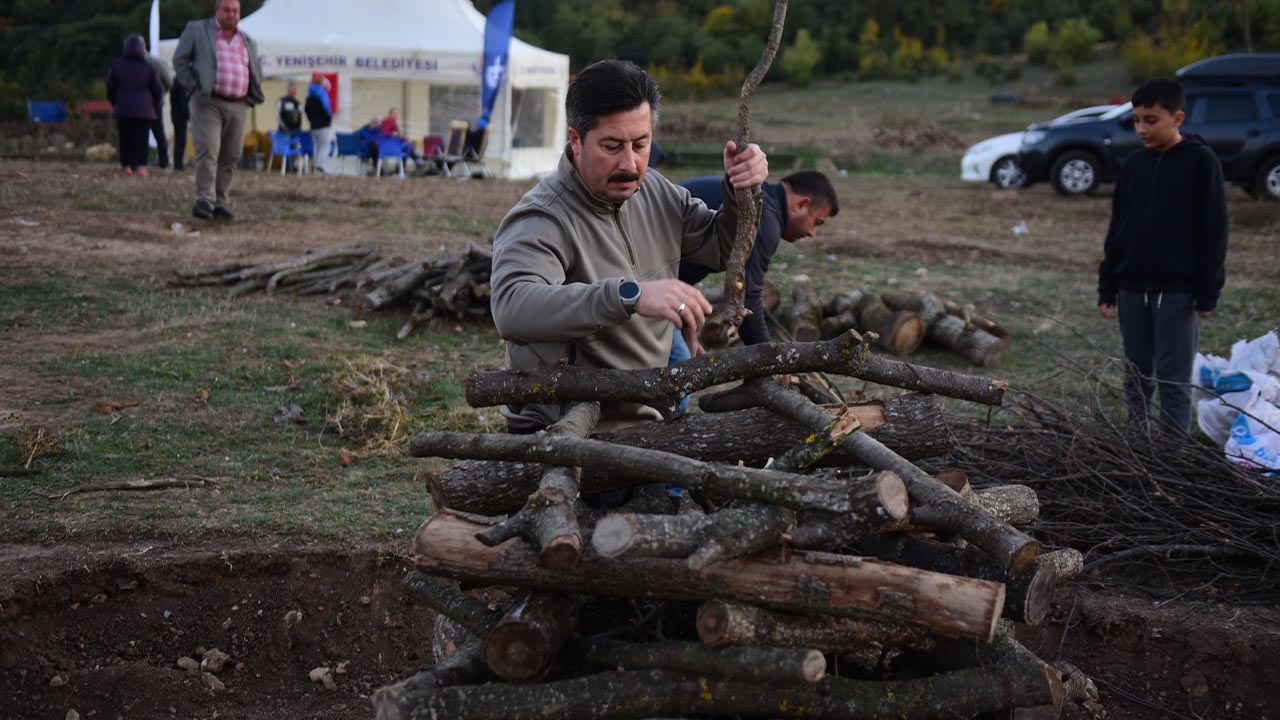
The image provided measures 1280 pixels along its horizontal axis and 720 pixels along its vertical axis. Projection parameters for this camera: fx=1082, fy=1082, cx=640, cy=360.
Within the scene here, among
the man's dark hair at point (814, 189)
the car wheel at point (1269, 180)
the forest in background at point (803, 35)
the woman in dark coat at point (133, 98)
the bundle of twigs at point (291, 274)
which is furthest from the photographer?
the forest in background at point (803, 35)

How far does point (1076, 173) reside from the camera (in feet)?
57.6

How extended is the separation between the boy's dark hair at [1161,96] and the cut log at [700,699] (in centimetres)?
365

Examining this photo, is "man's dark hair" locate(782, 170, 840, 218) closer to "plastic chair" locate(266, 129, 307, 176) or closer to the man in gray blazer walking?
the man in gray blazer walking

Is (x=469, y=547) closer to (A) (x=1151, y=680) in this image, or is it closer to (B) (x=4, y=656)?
(B) (x=4, y=656)

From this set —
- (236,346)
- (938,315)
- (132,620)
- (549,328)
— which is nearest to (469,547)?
(549,328)

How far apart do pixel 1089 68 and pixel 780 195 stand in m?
44.9

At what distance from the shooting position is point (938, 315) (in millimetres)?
8266

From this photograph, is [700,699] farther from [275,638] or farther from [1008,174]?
[1008,174]

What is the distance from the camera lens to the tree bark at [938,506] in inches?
102

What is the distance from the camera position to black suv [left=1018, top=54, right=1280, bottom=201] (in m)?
15.9

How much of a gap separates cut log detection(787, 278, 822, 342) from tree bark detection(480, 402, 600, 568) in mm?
5318

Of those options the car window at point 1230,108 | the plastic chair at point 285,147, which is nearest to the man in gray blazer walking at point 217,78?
the plastic chair at point 285,147

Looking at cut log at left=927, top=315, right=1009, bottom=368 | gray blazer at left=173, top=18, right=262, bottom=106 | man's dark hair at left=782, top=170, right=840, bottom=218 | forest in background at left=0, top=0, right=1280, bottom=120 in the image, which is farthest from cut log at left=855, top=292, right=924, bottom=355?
forest in background at left=0, top=0, right=1280, bottom=120

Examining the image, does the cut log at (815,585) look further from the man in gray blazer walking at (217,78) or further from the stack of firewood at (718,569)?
the man in gray blazer walking at (217,78)
